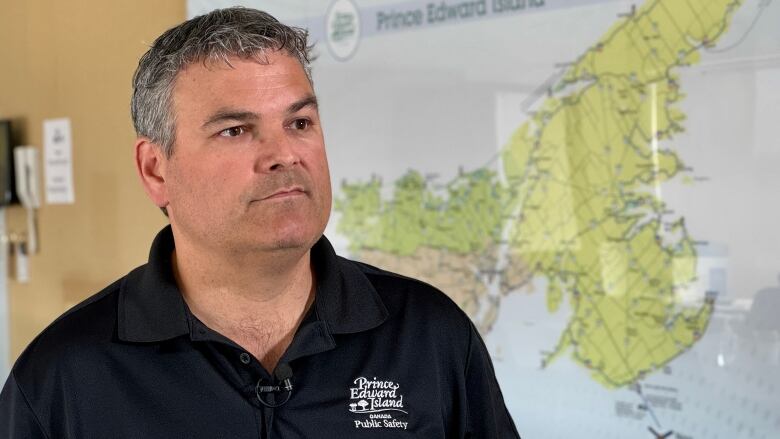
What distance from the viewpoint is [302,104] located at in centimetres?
136

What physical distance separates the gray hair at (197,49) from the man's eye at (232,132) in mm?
98

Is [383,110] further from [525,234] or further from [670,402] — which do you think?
[670,402]

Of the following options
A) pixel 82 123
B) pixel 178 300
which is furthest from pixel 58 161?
pixel 178 300

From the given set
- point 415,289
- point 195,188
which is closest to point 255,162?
point 195,188

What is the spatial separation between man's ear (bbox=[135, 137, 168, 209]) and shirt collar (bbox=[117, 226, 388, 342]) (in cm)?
8

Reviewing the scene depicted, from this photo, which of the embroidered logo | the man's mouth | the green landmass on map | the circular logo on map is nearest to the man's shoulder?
the embroidered logo

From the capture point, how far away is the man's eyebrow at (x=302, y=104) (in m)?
1.35

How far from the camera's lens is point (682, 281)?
1.79 m

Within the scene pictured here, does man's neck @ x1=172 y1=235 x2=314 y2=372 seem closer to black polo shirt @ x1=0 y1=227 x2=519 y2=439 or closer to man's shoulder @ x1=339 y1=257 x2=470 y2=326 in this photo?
black polo shirt @ x1=0 y1=227 x2=519 y2=439

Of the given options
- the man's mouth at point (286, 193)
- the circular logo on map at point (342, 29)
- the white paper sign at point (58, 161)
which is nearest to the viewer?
the man's mouth at point (286, 193)

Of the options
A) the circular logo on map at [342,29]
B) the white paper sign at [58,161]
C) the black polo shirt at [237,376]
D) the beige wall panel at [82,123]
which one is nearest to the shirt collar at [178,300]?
the black polo shirt at [237,376]

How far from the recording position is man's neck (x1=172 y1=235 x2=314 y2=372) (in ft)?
4.52

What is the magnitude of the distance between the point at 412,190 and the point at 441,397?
95cm

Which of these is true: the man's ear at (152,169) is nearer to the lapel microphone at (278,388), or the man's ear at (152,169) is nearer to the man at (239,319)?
the man at (239,319)
